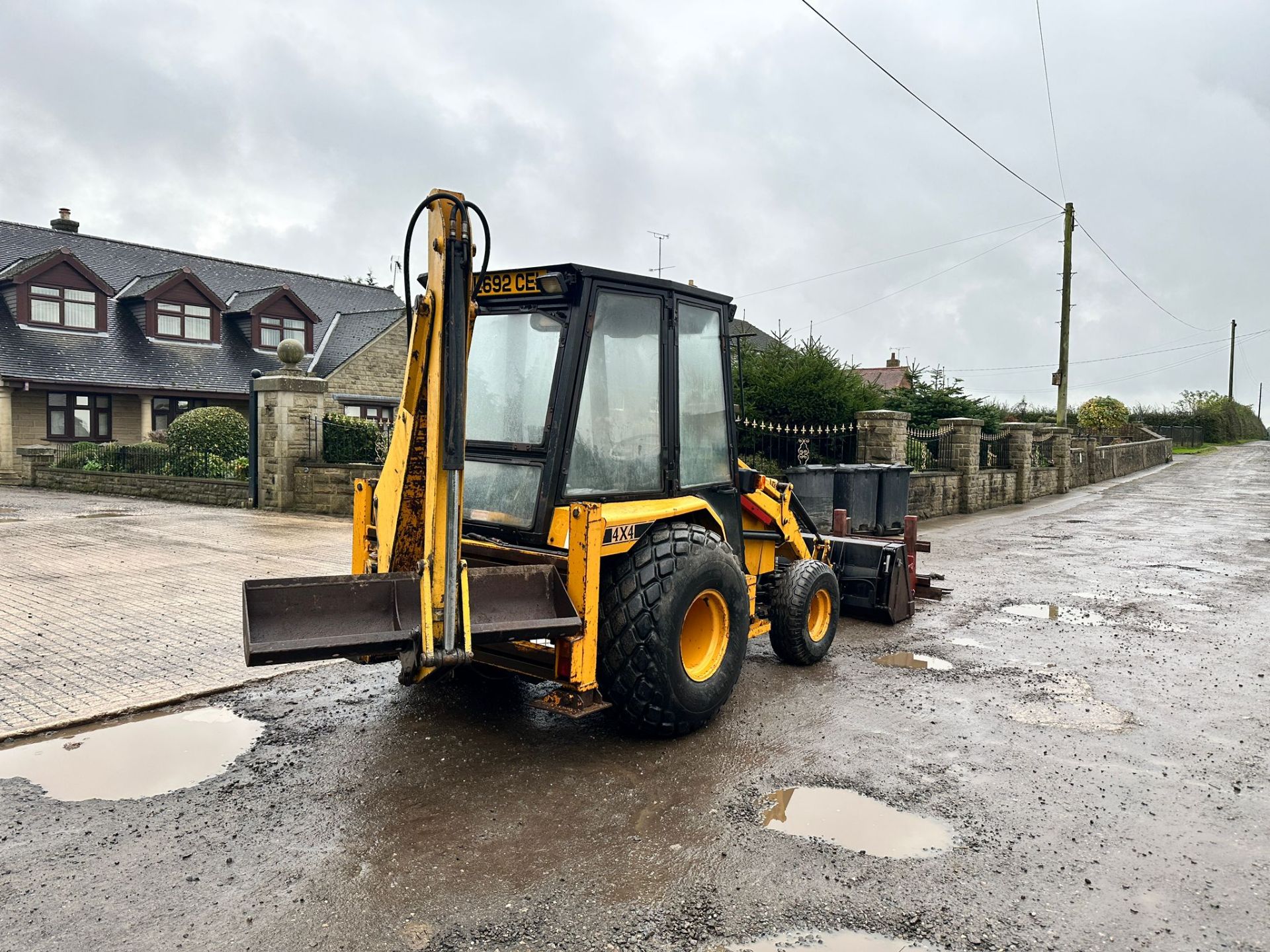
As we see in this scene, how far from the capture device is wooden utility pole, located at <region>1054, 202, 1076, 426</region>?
28594mm

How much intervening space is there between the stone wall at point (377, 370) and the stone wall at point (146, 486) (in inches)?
332

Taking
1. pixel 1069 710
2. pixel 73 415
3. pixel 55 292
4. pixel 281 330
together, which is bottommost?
pixel 1069 710

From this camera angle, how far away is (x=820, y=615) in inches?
268

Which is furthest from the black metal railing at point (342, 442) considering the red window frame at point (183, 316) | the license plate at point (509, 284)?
the red window frame at point (183, 316)

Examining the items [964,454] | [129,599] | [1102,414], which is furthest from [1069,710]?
[1102,414]

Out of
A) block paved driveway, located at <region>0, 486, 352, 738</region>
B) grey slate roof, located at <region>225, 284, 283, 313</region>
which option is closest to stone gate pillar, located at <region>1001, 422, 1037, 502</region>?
block paved driveway, located at <region>0, 486, 352, 738</region>

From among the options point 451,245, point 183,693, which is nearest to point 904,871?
point 451,245

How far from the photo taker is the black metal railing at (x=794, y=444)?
15570mm

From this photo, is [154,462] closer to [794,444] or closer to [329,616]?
[794,444]

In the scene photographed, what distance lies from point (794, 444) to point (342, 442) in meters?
7.73

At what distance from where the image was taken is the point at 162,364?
26.5 m

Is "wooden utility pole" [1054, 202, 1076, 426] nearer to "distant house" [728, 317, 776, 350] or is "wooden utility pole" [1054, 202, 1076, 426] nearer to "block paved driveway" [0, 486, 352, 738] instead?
"distant house" [728, 317, 776, 350]

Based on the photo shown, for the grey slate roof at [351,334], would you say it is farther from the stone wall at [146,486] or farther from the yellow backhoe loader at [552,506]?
the yellow backhoe loader at [552,506]

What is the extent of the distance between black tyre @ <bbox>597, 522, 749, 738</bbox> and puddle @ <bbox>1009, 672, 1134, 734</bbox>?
196 centimetres
